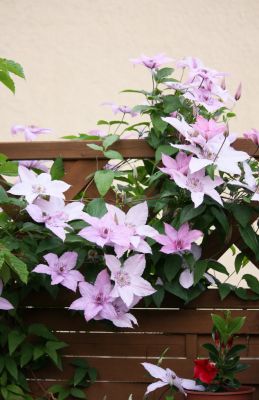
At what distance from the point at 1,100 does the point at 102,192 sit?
1414 millimetres

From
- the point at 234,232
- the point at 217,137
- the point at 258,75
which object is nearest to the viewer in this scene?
the point at 217,137

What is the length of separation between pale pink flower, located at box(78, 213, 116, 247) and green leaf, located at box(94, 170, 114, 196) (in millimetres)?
102

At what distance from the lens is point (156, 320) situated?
2.24m

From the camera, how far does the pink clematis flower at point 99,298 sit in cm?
203

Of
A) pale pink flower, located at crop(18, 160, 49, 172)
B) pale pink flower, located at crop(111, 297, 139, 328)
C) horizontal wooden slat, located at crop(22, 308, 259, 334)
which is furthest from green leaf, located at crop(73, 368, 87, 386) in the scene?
pale pink flower, located at crop(18, 160, 49, 172)

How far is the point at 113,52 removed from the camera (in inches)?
132

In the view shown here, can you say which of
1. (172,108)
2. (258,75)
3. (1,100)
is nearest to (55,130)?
(1,100)

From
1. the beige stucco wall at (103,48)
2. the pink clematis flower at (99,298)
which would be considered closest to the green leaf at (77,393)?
the pink clematis flower at (99,298)

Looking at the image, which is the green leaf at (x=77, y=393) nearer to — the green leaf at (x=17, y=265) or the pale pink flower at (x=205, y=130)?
the green leaf at (x=17, y=265)

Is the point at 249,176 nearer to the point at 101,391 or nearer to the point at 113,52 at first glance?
the point at 101,391

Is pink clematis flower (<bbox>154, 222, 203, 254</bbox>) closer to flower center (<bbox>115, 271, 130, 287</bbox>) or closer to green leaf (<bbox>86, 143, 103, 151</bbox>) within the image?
flower center (<bbox>115, 271, 130, 287</bbox>)

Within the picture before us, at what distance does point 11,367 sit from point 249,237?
665mm

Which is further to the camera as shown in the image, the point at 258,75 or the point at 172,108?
the point at 258,75

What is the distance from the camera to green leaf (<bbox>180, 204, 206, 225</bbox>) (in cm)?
207
